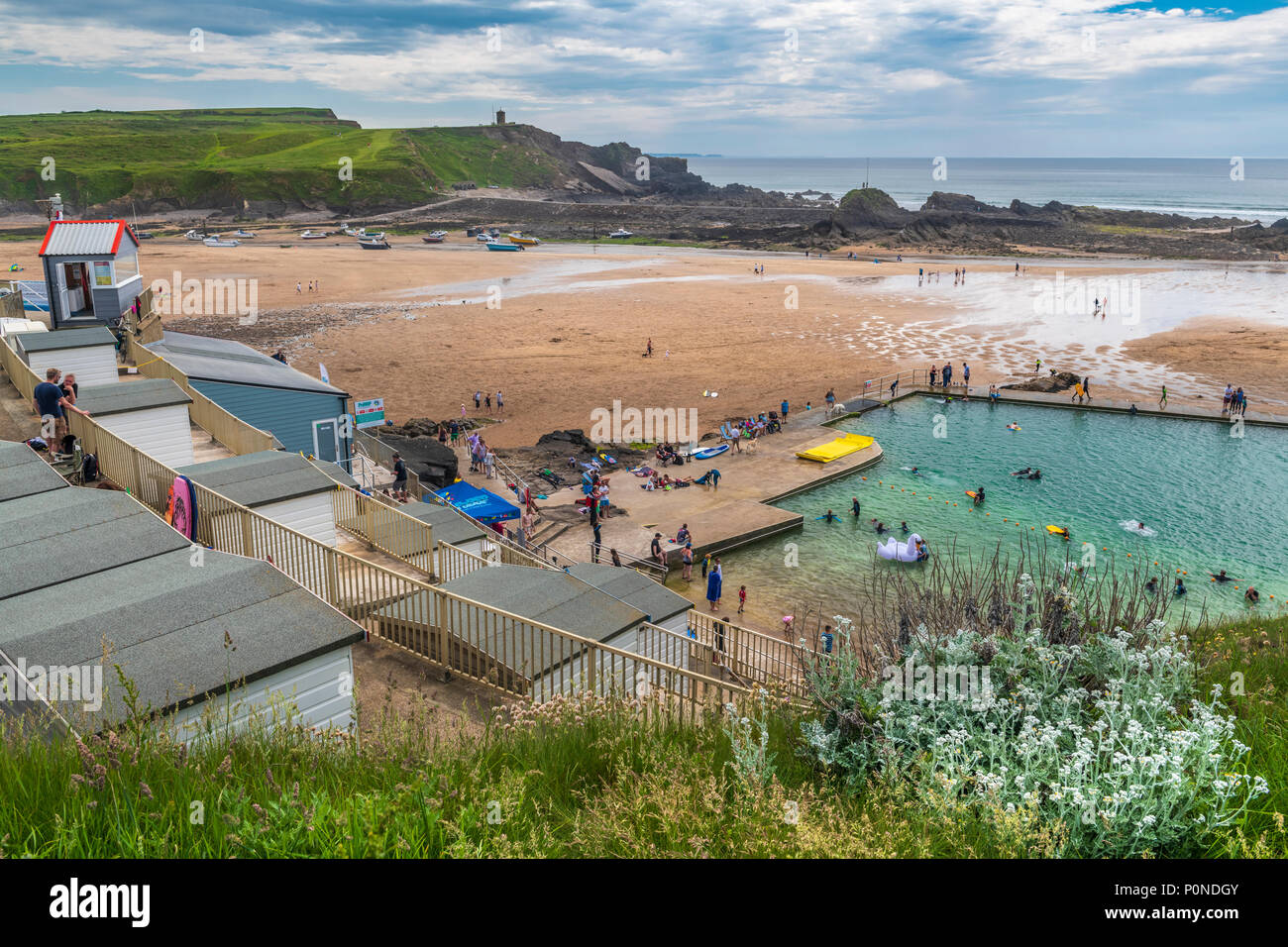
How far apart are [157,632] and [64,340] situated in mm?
15100

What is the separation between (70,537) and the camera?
9375 millimetres

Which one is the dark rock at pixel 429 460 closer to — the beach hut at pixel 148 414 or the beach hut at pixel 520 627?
the beach hut at pixel 148 414

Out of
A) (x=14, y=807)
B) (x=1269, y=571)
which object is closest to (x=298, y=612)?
(x=14, y=807)

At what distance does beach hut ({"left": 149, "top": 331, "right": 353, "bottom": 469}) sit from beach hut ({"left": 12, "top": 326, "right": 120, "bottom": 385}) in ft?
4.82

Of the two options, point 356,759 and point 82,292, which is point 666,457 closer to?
point 82,292

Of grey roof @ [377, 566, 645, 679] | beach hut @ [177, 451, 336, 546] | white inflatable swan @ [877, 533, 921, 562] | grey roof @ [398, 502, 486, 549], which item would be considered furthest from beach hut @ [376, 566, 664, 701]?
white inflatable swan @ [877, 533, 921, 562]

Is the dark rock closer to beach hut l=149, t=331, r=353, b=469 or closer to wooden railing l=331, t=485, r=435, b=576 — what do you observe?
beach hut l=149, t=331, r=353, b=469

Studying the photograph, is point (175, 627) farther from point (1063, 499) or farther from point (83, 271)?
point (1063, 499)

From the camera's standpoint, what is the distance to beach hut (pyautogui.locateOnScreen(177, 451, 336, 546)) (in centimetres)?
1288

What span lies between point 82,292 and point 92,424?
14.9 metres

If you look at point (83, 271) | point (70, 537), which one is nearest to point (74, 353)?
point (83, 271)

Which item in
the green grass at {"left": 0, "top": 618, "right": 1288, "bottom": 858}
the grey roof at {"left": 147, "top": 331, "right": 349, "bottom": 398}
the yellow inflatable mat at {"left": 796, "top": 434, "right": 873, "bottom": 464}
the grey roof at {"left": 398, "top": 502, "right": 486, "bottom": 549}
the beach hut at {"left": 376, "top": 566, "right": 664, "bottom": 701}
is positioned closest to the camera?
the green grass at {"left": 0, "top": 618, "right": 1288, "bottom": 858}

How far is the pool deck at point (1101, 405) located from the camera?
37719 millimetres

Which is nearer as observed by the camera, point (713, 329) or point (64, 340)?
point (64, 340)
